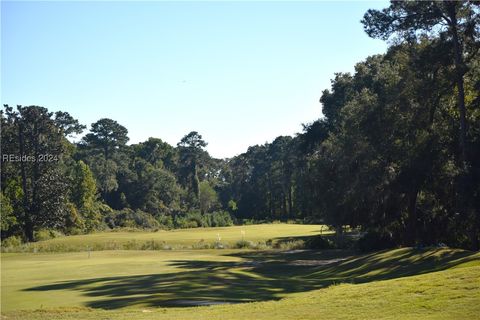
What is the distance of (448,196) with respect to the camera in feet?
129

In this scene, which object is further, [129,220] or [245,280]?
[129,220]

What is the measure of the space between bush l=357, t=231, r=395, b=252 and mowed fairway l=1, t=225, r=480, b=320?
2.06 m

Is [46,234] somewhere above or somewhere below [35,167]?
below

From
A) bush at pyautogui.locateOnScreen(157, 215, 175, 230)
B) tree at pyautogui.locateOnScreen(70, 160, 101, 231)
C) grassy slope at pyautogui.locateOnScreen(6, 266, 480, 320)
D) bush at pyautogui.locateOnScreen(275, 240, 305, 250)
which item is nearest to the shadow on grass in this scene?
grassy slope at pyautogui.locateOnScreen(6, 266, 480, 320)

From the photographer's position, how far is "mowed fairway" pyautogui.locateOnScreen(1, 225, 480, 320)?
13.7 meters

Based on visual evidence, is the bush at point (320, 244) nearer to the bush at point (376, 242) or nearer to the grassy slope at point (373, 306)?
the bush at point (376, 242)

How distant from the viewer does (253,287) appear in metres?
27.3

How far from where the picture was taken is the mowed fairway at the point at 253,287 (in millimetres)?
13672

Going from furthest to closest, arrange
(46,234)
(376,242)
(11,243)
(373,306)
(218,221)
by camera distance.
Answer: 1. (218,221)
2. (46,234)
3. (11,243)
4. (376,242)
5. (373,306)

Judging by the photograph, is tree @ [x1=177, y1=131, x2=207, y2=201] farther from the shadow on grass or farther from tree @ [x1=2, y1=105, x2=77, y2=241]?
the shadow on grass

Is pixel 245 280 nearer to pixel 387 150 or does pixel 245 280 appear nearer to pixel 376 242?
pixel 387 150

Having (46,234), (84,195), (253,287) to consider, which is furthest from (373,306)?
(84,195)

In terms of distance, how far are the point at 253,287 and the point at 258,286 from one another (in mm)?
517

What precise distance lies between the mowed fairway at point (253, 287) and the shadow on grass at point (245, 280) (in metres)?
0.05
